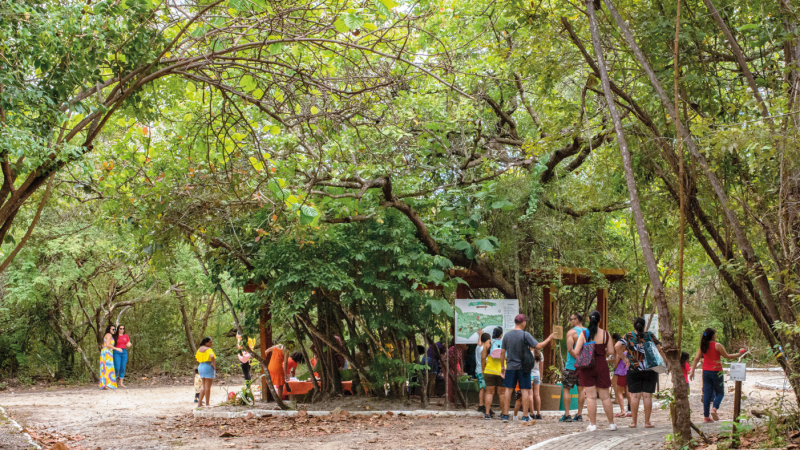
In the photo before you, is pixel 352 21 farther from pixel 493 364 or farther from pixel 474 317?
pixel 474 317

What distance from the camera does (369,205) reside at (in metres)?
11.5

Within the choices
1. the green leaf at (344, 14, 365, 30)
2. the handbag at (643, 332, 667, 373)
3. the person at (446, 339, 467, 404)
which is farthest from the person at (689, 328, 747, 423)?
the green leaf at (344, 14, 365, 30)

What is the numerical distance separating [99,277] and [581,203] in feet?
51.5

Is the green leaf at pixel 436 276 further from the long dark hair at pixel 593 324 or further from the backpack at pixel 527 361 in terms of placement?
the long dark hair at pixel 593 324

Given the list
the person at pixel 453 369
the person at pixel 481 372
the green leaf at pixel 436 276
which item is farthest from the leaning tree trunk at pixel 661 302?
the person at pixel 453 369

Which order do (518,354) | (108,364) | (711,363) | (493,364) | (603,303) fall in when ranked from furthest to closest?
1. (108,364)
2. (603,303)
3. (493,364)
4. (518,354)
5. (711,363)

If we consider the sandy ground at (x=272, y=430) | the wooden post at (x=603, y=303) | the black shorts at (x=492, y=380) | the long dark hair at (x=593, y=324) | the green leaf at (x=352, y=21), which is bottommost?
the sandy ground at (x=272, y=430)

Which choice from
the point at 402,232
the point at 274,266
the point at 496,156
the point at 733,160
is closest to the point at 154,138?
the point at 274,266

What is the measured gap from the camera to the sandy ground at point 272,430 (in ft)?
27.4

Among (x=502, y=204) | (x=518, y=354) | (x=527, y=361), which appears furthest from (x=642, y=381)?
(x=502, y=204)

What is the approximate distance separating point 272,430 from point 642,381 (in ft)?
17.0

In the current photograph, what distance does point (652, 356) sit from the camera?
28.5 feet

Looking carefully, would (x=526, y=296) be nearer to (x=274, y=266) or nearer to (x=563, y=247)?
(x=563, y=247)

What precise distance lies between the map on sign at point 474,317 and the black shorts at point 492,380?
1364mm
